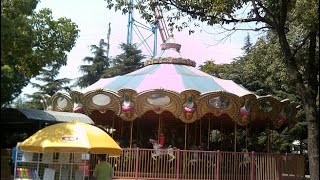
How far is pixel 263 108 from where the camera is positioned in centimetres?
1950

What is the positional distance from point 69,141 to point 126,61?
36923mm

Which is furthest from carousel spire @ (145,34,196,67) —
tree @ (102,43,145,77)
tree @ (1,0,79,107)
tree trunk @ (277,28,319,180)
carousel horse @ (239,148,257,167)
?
tree @ (102,43,145,77)

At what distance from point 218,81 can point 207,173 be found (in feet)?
18.2

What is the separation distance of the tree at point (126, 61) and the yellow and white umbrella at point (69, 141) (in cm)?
3502

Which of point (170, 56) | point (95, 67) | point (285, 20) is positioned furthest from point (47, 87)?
point (285, 20)

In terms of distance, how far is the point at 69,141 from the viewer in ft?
31.0

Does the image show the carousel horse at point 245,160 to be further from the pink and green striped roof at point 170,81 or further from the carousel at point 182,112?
the pink and green striped roof at point 170,81

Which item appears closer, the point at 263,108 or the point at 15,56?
the point at 15,56

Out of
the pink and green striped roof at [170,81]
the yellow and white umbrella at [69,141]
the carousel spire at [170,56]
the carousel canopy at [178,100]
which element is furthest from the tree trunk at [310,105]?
the carousel spire at [170,56]

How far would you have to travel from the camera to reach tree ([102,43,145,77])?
45.5 metres

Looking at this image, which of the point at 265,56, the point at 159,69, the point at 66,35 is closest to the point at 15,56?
the point at 66,35

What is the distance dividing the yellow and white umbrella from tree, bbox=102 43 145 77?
35.0 m

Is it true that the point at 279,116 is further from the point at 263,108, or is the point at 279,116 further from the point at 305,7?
the point at 305,7

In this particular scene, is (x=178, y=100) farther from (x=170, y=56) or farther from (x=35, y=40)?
(x=35, y=40)
